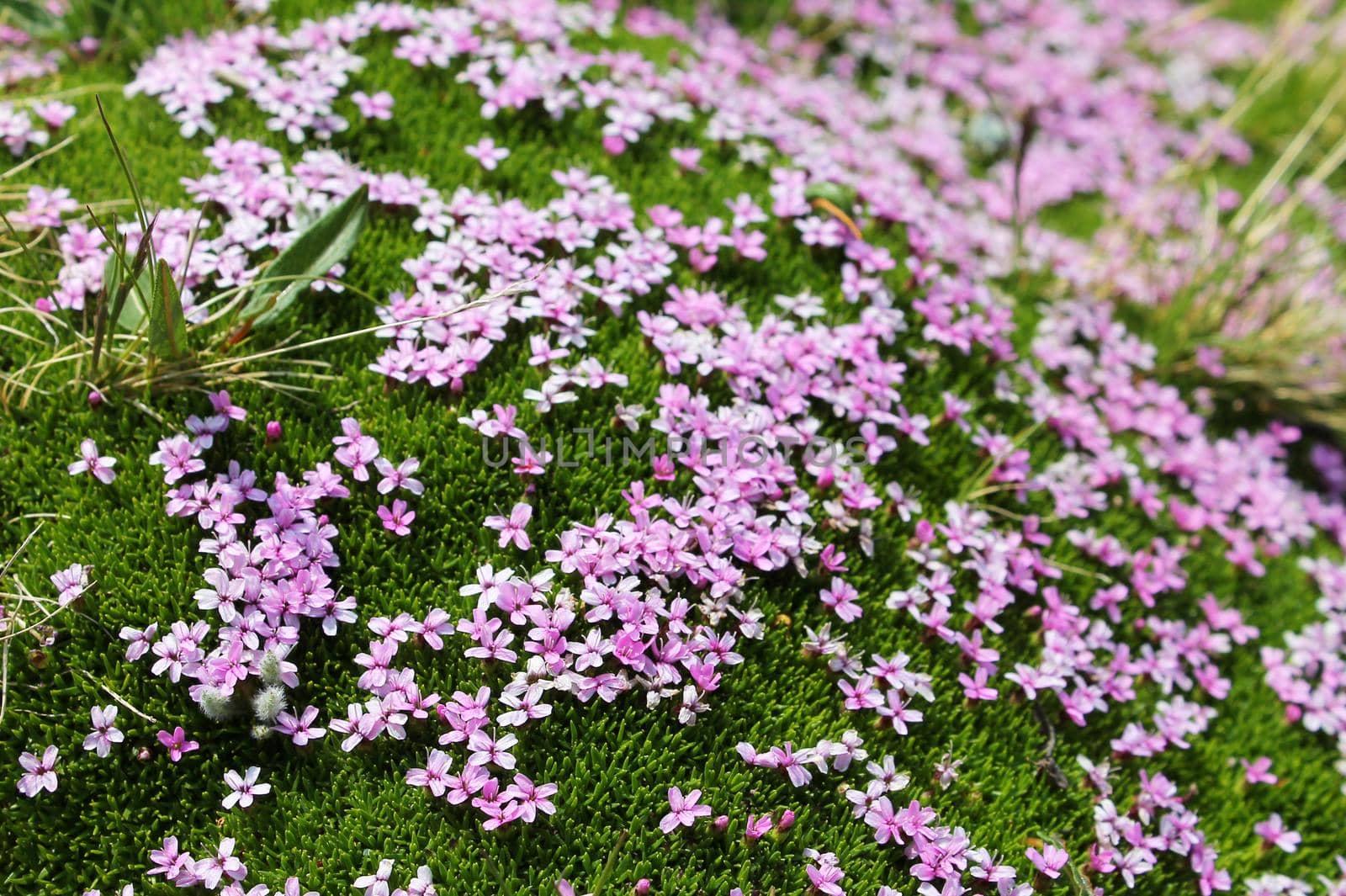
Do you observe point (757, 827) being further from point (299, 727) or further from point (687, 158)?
point (687, 158)

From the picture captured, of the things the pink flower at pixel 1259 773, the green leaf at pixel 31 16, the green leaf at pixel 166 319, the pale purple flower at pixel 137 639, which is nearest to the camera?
the pale purple flower at pixel 137 639

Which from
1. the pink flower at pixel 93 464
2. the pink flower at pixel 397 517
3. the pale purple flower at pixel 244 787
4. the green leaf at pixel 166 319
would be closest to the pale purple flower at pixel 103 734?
the pale purple flower at pixel 244 787

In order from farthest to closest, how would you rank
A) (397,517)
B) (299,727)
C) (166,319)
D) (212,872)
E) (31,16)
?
1. (31,16)
2. (397,517)
3. (166,319)
4. (299,727)
5. (212,872)

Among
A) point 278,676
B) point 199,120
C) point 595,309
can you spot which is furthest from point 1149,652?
point 199,120

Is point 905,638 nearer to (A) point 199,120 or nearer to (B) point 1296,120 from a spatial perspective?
(A) point 199,120

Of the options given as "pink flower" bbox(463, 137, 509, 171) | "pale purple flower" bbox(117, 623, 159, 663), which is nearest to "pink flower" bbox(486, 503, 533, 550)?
"pale purple flower" bbox(117, 623, 159, 663)

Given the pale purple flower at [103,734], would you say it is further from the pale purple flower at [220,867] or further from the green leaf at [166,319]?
the green leaf at [166,319]

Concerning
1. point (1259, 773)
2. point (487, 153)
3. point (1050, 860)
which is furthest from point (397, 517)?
point (1259, 773)
